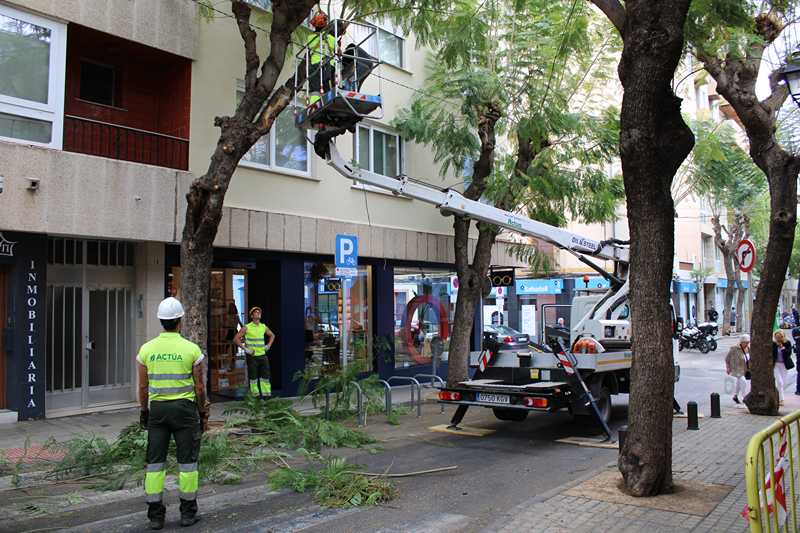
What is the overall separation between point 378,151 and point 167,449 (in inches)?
465

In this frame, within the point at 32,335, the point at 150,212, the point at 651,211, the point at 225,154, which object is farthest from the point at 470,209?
the point at 32,335

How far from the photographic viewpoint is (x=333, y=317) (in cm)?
1564

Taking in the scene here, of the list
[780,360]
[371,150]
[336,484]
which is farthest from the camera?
[371,150]

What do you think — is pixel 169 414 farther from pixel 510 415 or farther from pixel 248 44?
pixel 510 415

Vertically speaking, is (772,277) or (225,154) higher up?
(225,154)

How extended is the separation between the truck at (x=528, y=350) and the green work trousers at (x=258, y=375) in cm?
354

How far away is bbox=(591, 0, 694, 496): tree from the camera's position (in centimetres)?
639

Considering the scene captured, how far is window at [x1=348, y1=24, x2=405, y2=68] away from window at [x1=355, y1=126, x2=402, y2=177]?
191cm

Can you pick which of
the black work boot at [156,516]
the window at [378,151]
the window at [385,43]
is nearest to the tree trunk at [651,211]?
the black work boot at [156,516]

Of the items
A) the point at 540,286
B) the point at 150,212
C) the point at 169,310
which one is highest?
the point at 150,212

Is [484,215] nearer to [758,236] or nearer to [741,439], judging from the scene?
[741,439]

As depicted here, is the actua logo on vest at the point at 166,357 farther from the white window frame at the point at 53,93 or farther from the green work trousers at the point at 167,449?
the white window frame at the point at 53,93

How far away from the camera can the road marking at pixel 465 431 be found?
1044 centimetres

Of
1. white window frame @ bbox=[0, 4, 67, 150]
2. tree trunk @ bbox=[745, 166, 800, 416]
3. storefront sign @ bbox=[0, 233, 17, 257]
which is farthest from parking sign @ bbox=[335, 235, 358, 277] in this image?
tree trunk @ bbox=[745, 166, 800, 416]
